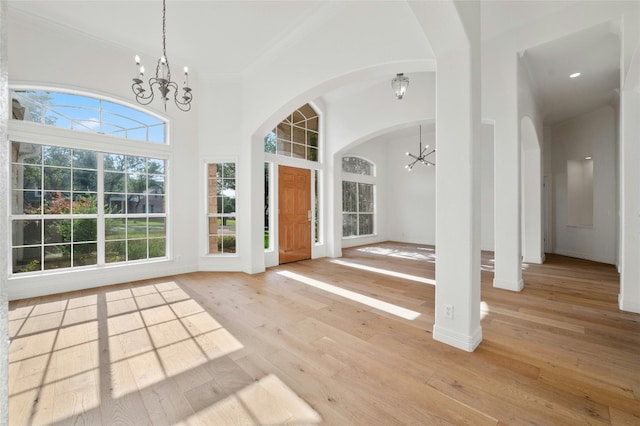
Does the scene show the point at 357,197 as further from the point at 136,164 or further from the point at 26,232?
the point at 26,232

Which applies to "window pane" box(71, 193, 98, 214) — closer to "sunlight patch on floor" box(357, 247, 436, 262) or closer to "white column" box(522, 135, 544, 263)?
"sunlight patch on floor" box(357, 247, 436, 262)

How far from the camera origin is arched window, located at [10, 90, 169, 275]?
371 cm

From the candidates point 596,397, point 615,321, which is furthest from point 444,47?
point 615,321

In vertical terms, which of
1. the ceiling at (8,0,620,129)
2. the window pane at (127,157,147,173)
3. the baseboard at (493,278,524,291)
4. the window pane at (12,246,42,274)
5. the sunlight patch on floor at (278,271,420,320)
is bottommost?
the sunlight patch on floor at (278,271,420,320)

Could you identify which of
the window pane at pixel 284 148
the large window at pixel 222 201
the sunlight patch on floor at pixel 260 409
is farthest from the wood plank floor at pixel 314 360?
the window pane at pixel 284 148

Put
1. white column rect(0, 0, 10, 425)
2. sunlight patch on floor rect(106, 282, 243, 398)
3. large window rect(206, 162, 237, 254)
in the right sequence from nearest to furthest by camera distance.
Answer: white column rect(0, 0, 10, 425), sunlight patch on floor rect(106, 282, 243, 398), large window rect(206, 162, 237, 254)

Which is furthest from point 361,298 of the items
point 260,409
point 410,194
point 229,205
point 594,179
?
point 594,179

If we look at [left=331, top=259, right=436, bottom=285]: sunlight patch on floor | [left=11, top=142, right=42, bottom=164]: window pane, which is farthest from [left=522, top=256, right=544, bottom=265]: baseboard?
[left=11, top=142, right=42, bottom=164]: window pane

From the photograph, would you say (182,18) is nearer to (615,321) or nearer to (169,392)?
(169,392)

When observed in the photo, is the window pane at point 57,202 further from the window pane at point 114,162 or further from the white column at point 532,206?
the white column at point 532,206

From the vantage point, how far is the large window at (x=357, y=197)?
8.22 metres

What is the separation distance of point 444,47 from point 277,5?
2305 millimetres

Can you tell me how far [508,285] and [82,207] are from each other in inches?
256

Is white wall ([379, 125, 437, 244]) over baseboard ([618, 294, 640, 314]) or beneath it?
over
